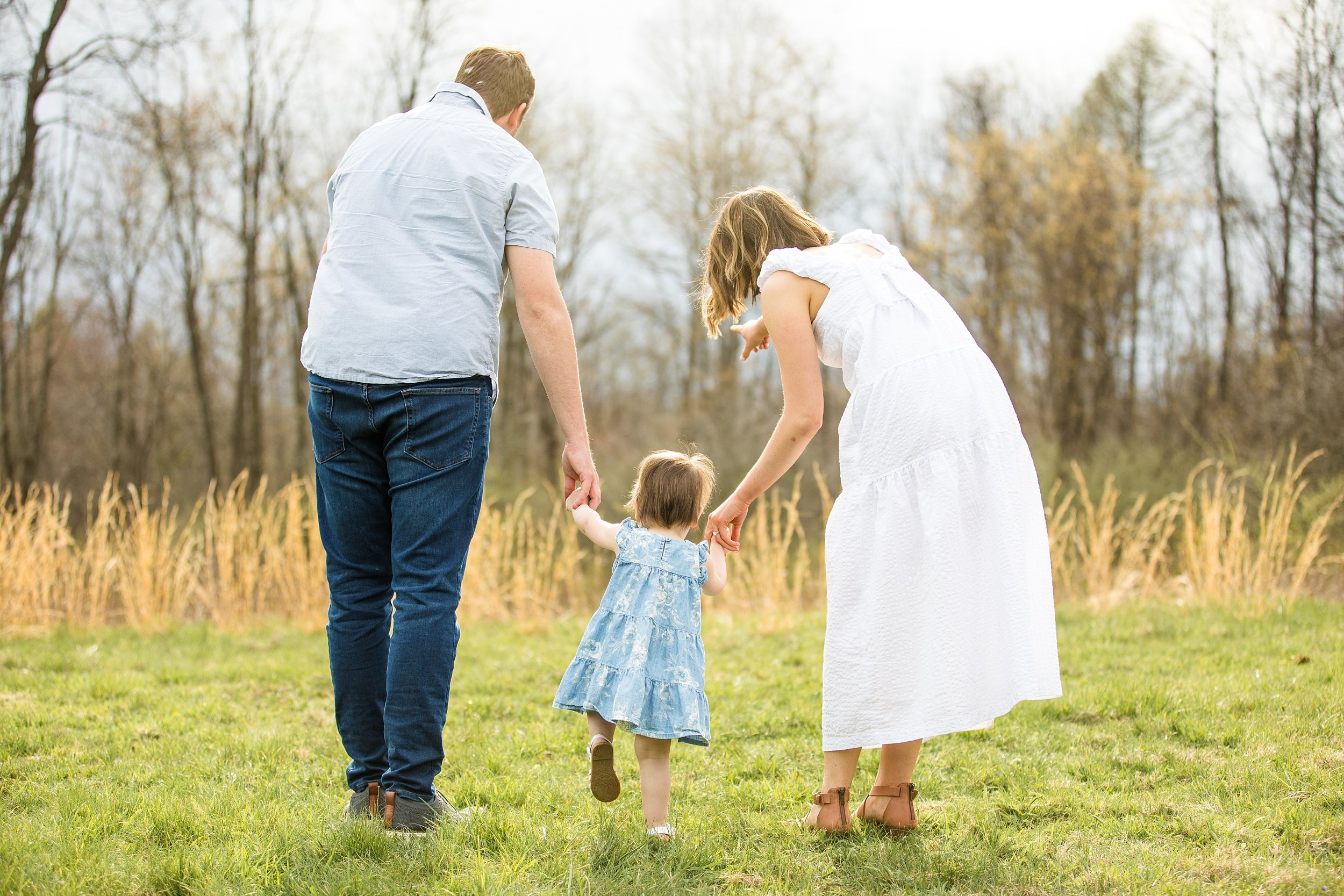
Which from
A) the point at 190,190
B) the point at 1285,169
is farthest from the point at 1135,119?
the point at 190,190

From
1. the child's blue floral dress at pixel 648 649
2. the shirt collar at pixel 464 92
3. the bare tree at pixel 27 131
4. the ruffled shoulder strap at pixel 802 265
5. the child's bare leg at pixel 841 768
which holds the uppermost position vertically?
the bare tree at pixel 27 131

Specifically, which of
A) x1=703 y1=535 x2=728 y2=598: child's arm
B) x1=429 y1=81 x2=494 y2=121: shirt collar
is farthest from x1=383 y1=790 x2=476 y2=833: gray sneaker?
x1=429 y1=81 x2=494 y2=121: shirt collar

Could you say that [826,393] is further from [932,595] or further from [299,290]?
[932,595]

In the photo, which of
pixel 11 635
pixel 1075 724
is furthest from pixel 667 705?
pixel 11 635

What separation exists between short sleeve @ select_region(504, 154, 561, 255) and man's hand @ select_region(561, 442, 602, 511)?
0.50 m

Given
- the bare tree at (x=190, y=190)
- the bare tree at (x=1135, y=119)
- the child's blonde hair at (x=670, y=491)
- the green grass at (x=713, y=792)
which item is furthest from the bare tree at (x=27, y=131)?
the bare tree at (x=1135, y=119)

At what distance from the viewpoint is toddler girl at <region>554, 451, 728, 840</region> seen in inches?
91.9

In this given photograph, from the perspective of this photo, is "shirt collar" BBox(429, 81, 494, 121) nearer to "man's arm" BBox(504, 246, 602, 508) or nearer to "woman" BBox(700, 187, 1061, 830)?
"man's arm" BBox(504, 246, 602, 508)

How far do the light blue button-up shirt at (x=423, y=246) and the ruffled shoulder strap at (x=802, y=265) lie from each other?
56 cm

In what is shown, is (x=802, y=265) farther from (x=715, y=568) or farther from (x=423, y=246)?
(x=423, y=246)

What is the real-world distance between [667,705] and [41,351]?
21.0 metres

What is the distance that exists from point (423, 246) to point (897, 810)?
183cm

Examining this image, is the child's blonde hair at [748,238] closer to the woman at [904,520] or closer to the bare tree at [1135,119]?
the woman at [904,520]

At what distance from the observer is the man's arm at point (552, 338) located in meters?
2.39
